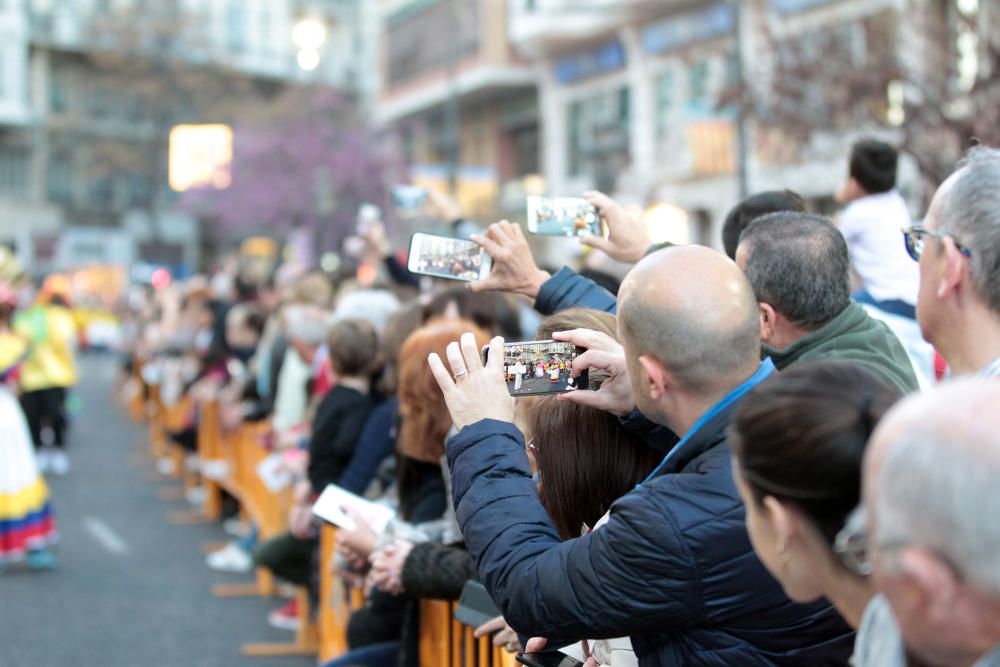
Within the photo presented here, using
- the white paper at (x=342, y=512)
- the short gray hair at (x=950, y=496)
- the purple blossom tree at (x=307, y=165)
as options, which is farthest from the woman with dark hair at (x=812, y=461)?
the purple blossom tree at (x=307, y=165)

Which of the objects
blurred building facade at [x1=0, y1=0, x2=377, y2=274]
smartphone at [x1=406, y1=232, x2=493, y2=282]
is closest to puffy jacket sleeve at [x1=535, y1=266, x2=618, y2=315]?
smartphone at [x1=406, y1=232, x2=493, y2=282]

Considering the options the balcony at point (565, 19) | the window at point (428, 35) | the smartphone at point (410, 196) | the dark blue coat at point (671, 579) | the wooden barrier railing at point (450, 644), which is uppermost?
the window at point (428, 35)

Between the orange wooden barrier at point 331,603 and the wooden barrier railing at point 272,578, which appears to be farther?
the orange wooden barrier at point 331,603

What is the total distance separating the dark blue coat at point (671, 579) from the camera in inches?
94.3

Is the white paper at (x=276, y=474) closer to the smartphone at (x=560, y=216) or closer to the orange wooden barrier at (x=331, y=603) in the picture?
the orange wooden barrier at (x=331, y=603)

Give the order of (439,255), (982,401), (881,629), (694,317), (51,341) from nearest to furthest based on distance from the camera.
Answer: (982,401) < (881,629) < (694,317) < (439,255) < (51,341)

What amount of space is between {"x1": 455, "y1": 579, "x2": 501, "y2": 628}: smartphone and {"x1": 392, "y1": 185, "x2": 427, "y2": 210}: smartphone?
249cm

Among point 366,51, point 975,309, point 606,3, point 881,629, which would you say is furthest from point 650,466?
point 366,51

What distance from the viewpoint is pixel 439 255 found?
363 centimetres

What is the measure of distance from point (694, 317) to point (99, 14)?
52377 mm

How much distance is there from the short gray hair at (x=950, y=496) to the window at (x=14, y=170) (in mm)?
56388

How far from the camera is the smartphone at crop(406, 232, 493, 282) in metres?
3.59

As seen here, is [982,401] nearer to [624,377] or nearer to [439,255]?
[624,377]

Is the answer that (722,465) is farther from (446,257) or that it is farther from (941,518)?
(446,257)
